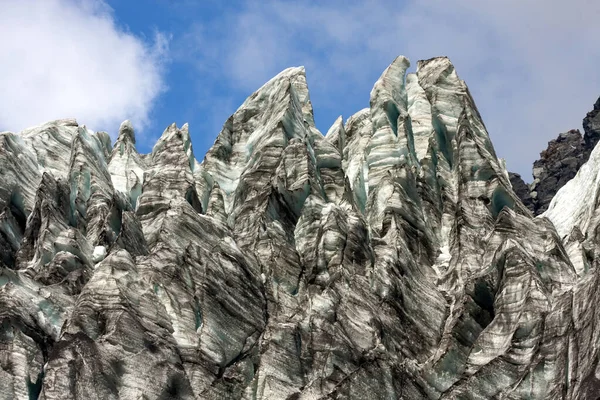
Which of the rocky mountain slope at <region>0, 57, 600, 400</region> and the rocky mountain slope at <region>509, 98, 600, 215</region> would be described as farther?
the rocky mountain slope at <region>509, 98, 600, 215</region>

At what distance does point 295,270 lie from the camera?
5212cm

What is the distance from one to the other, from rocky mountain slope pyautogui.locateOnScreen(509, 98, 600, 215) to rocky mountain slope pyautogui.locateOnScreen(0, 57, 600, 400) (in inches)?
Answer: 1189

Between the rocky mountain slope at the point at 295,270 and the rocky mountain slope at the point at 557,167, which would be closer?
the rocky mountain slope at the point at 295,270

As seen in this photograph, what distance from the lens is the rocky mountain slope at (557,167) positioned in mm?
96000

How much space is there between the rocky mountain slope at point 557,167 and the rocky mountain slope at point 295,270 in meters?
30.2

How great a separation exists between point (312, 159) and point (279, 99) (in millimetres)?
Answer: 8257

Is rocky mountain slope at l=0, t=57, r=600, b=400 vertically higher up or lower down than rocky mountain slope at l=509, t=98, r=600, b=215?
lower down

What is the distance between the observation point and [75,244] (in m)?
50.8

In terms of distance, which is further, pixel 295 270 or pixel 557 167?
pixel 557 167

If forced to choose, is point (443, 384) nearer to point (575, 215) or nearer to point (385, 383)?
point (385, 383)

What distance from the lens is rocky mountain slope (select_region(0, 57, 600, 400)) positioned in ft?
142

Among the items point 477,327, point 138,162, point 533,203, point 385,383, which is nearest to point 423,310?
point 477,327

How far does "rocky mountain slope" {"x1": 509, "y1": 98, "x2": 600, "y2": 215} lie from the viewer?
96.0m

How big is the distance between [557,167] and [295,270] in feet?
171
